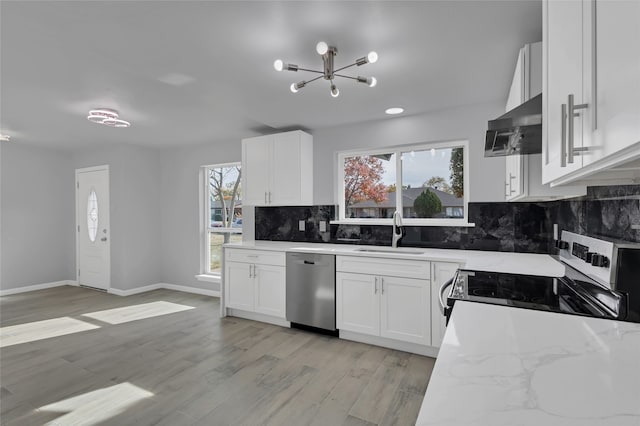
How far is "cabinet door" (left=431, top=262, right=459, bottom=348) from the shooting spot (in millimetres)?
2639

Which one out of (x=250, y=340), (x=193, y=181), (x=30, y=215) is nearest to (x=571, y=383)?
(x=250, y=340)

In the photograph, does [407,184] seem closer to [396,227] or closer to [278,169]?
[396,227]

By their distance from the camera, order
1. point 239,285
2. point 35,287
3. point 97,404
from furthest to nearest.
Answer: point 35,287 → point 239,285 → point 97,404

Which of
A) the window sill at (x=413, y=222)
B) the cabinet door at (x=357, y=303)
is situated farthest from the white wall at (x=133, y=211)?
the cabinet door at (x=357, y=303)

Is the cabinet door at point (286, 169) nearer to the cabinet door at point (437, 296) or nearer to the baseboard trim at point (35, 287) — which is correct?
the cabinet door at point (437, 296)

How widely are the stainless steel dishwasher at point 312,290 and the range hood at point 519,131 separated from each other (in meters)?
1.87

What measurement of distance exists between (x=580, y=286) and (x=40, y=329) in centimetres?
482

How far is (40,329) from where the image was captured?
346 cm

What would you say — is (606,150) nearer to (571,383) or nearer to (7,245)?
(571,383)

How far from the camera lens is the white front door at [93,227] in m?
5.07

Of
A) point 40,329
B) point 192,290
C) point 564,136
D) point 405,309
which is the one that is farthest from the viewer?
point 192,290

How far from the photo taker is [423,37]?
1.92 m

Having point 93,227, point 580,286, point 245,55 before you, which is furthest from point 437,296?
point 93,227

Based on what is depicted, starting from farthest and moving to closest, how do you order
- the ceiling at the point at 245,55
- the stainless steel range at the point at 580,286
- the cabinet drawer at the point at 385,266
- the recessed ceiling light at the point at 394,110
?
1. the recessed ceiling light at the point at 394,110
2. the cabinet drawer at the point at 385,266
3. the ceiling at the point at 245,55
4. the stainless steel range at the point at 580,286
